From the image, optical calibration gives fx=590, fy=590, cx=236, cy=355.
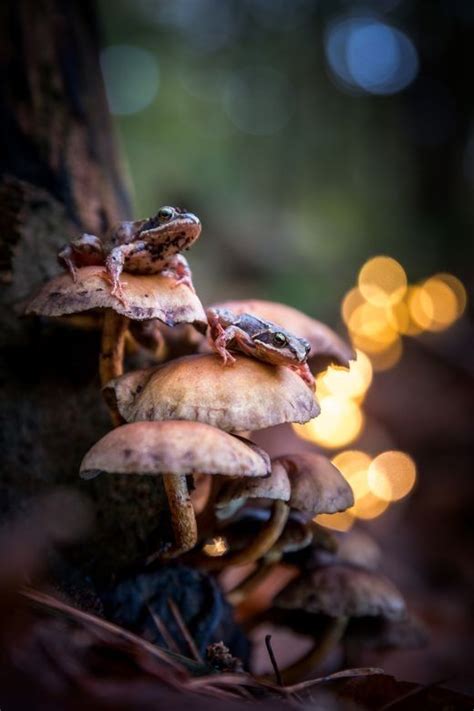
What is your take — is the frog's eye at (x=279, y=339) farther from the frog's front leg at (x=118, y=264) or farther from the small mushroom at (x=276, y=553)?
the small mushroom at (x=276, y=553)

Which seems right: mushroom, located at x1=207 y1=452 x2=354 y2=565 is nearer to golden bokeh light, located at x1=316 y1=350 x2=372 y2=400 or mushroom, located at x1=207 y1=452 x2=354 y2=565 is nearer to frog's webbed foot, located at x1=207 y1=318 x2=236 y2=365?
frog's webbed foot, located at x1=207 y1=318 x2=236 y2=365

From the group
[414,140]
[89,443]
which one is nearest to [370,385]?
[89,443]

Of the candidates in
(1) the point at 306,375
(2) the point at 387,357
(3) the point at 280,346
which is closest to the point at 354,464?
(2) the point at 387,357

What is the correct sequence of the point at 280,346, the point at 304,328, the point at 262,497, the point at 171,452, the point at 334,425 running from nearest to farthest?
1. the point at 171,452
2. the point at 280,346
3. the point at 262,497
4. the point at 304,328
5. the point at 334,425

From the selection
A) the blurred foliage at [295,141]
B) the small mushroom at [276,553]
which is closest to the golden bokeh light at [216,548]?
the small mushroom at [276,553]

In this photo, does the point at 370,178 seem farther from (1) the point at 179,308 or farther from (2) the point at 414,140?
(1) the point at 179,308

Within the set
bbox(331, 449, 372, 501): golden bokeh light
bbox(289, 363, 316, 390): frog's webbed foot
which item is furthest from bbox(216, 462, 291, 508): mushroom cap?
bbox(331, 449, 372, 501): golden bokeh light

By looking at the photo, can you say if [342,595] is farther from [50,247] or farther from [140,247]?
[50,247]
